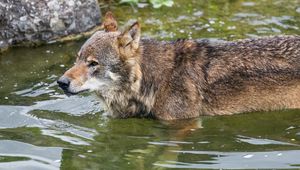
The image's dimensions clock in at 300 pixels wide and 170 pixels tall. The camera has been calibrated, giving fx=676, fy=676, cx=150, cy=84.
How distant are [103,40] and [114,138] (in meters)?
1.32

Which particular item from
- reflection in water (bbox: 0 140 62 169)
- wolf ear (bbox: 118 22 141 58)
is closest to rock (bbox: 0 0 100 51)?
wolf ear (bbox: 118 22 141 58)

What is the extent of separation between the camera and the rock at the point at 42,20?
12.0 m

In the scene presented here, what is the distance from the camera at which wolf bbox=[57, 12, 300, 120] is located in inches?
358

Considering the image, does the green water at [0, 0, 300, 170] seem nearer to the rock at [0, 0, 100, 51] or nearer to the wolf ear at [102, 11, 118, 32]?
the rock at [0, 0, 100, 51]

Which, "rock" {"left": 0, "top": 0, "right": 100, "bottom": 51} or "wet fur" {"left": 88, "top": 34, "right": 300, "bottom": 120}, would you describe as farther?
"rock" {"left": 0, "top": 0, "right": 100, "bottom": 51}

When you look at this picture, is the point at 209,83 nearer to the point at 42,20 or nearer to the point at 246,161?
the point at 246,161

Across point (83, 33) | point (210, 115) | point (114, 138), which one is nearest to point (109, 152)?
point (114, 138)

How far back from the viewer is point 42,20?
40.1 feet

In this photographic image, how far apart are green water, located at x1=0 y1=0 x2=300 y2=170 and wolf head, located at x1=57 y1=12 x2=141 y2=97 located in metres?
0.61

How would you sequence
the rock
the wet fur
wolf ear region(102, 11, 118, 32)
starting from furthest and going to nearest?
the rock
wolf ear region(102, 11, 118, 32)
the wet fur

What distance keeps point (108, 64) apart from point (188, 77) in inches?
45.0

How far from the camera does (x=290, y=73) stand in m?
9.21

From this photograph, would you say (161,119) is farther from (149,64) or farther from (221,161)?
(221,161)

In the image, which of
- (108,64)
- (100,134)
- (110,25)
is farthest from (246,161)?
(110,25)
